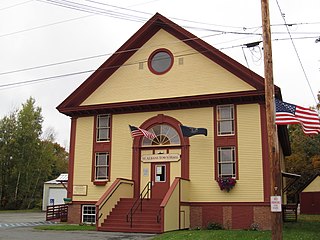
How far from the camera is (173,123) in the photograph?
23.6 meters

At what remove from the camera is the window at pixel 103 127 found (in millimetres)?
25156

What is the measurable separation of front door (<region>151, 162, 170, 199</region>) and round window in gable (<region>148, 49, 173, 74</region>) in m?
5.33

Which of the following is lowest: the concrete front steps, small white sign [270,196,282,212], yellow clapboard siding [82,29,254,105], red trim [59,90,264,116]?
the concrete front steps

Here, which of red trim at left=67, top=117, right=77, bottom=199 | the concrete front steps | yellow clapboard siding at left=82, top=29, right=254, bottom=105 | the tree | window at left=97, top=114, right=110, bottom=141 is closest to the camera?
the concrete front steps

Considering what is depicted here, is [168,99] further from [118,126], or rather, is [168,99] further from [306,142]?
[306,142]

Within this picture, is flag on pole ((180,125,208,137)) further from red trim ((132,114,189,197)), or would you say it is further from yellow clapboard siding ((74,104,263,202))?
red trim ((132,114,189,197))

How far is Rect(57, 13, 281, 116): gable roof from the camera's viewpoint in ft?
72.7

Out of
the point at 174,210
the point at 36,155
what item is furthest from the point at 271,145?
the point at 36,155

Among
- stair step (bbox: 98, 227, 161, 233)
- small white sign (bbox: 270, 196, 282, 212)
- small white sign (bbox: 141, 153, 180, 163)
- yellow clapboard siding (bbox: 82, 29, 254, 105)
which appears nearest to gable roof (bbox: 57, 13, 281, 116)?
yellow clapboard siding (bbox: 82, 29, 254, 105)

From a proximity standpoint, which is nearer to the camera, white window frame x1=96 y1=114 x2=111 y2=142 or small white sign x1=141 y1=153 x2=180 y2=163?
small white sign x1=141 y1=153 x2=180 y2=163

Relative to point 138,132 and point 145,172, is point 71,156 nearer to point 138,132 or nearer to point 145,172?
point 145,172

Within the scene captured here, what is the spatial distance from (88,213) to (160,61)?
9570 mm

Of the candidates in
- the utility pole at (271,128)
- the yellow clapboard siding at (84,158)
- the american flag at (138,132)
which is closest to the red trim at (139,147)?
the american flag at (138,132)

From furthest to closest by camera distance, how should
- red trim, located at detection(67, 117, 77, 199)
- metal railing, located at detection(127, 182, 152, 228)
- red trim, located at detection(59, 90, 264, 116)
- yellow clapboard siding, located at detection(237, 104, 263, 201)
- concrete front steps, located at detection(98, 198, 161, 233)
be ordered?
red trim, located at detection(67, 117, 77, 199), red trim, located at detection(59, 90, 264, 116), yellow clapboard siding, located at detection(237, 104, 263, 201), metal railing, located at detection(127, 182, 152, 228), concrete front steps, located at detection(98, 198, 161, 233)
